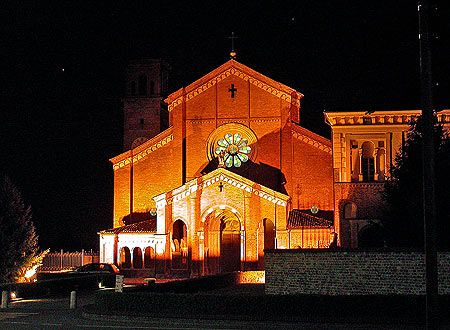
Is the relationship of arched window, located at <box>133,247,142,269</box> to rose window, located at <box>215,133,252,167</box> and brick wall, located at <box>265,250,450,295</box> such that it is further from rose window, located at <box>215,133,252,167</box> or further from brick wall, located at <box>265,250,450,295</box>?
brick wall, located at <box>265,250,450,295</box>

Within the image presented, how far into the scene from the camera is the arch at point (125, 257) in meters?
55.6

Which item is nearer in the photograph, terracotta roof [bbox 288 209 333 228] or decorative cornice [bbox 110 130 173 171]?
terracotta roof [bbox 288 209 333 228]

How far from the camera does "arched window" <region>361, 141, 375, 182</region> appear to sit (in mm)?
51625

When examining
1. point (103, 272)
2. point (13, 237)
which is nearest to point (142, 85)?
point (103, 272)

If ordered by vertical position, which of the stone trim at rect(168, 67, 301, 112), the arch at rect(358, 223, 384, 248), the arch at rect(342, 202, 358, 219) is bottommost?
the arch at rect(358, 223, 384, 248)

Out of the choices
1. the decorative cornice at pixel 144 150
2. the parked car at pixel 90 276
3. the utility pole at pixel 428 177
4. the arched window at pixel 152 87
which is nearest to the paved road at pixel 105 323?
the utility pole at pixel 428 177

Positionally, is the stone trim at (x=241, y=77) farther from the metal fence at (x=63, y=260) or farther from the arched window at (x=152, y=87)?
the metal fence at (x=63, y=260)

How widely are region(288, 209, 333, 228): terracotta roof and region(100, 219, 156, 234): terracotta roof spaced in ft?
31.1

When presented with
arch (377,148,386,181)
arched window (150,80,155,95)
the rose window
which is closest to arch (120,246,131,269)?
the rose window

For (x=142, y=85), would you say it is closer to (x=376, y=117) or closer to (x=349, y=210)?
(x=376, y=117)

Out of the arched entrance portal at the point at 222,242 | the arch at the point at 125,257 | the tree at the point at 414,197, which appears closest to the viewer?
the tree at the point at 414,197

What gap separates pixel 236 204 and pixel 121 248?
882 centimetres

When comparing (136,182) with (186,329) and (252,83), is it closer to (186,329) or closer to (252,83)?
(252,83)

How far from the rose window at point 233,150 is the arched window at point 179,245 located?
5633mm
